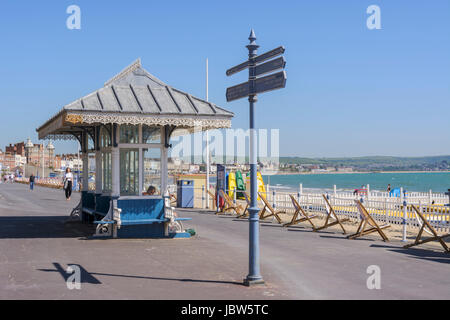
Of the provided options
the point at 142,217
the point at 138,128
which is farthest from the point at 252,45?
the point at 142,217

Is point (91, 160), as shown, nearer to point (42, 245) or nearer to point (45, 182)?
point (42, 245)

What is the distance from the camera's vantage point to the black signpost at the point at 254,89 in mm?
8093

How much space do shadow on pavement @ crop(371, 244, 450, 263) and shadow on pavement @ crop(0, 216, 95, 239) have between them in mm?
7466

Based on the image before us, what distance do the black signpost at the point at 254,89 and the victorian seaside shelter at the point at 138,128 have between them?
157 inches

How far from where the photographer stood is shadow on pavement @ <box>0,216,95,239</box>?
1377cm

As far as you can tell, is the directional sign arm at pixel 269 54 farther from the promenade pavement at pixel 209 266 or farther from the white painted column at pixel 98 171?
the white painted column at pixel 98 171

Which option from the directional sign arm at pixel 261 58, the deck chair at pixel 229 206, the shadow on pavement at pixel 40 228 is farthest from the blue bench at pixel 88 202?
the directional sign arm at pixel 261 58

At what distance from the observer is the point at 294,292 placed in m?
7.90

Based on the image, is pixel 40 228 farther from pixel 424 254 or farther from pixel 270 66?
pixel 424 254

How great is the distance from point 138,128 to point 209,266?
4.74m

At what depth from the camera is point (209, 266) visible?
978 cm

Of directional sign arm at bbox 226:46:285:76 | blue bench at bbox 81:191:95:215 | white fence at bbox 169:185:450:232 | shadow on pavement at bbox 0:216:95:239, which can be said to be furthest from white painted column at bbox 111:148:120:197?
white fence at bbox 169:185:450:232
